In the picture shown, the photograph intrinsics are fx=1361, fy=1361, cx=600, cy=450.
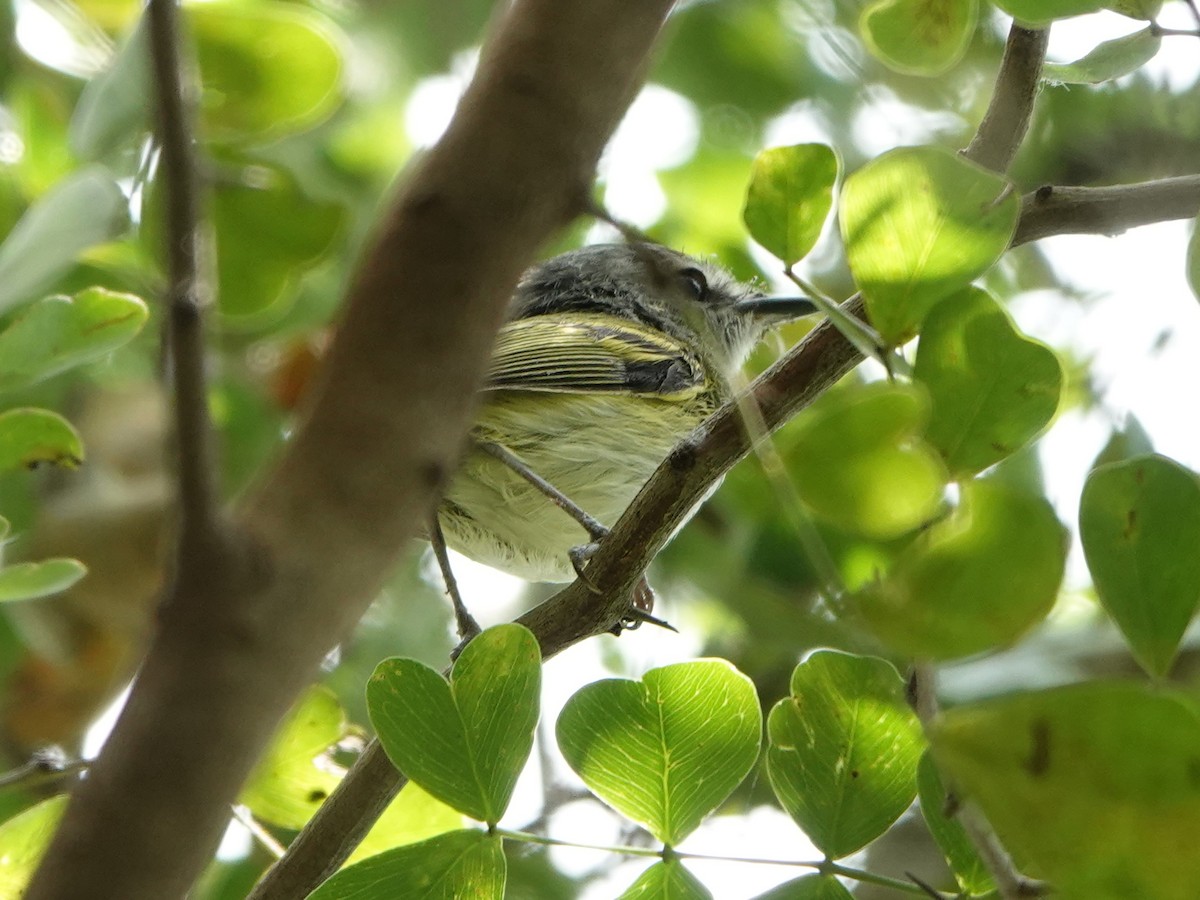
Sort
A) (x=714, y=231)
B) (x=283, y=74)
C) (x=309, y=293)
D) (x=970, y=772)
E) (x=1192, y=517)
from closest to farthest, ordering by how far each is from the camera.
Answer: (x=970, y=772)
(x=1192, y=517)
(x=283, y=74)
(x=309, y=293)
(x=714, y=231)

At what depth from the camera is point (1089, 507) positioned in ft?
4.23

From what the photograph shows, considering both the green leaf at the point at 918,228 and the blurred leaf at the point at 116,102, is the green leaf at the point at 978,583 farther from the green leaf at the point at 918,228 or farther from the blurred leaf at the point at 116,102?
the blurred leaf at the point at 116,102

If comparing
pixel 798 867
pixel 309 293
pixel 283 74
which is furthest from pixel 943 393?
pixel 309 293

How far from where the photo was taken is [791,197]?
4.95ft

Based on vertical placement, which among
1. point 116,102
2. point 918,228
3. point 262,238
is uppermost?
point 262,238

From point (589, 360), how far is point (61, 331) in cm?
172

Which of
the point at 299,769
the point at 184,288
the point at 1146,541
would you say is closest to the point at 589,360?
the point at 299,769

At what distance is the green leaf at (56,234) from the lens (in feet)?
4.70

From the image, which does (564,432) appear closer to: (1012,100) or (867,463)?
(1012,100)

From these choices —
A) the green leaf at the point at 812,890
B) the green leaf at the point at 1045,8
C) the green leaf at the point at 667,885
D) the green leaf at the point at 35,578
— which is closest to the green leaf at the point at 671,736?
the green leaf at the point at 667,885

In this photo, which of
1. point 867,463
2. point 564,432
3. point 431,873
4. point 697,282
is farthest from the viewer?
point 697,282

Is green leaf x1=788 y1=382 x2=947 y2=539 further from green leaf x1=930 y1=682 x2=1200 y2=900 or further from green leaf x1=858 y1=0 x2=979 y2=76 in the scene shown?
green leaf x1=858 y1=0 x2=979 y2=76

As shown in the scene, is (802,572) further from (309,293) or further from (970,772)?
(970,772)

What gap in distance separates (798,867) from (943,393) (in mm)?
577
